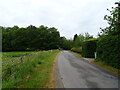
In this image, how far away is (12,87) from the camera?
5.97 m

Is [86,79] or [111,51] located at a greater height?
[111,51]

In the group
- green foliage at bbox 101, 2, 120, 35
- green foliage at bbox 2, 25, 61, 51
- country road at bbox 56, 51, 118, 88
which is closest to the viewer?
country road at bbox 56, 51, 118, 88

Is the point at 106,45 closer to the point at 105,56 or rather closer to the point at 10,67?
the point at 105,56

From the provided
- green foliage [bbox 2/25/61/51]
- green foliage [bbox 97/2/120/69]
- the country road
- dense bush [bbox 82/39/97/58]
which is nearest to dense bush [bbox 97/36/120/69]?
green foliage [bbox 97/2/120/69]

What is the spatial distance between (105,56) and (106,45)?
1.23m

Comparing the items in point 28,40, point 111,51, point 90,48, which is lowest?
point 111,51

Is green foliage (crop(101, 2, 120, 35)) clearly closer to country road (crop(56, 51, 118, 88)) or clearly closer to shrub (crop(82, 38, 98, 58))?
country road (crop(56, 51, 118, 88))

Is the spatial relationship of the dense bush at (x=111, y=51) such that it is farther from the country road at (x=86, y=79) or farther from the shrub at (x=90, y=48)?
the shrub at (x=90, y=48)

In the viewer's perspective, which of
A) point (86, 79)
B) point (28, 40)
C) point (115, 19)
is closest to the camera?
point (86, 79)

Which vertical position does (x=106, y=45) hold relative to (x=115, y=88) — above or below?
above

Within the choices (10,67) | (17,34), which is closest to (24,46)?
(17,34)

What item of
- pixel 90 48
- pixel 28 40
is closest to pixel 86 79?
pixel 90 48

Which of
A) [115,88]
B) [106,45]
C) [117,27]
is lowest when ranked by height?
[115,88]

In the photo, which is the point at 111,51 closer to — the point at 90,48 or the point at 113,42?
the point at 113,42
